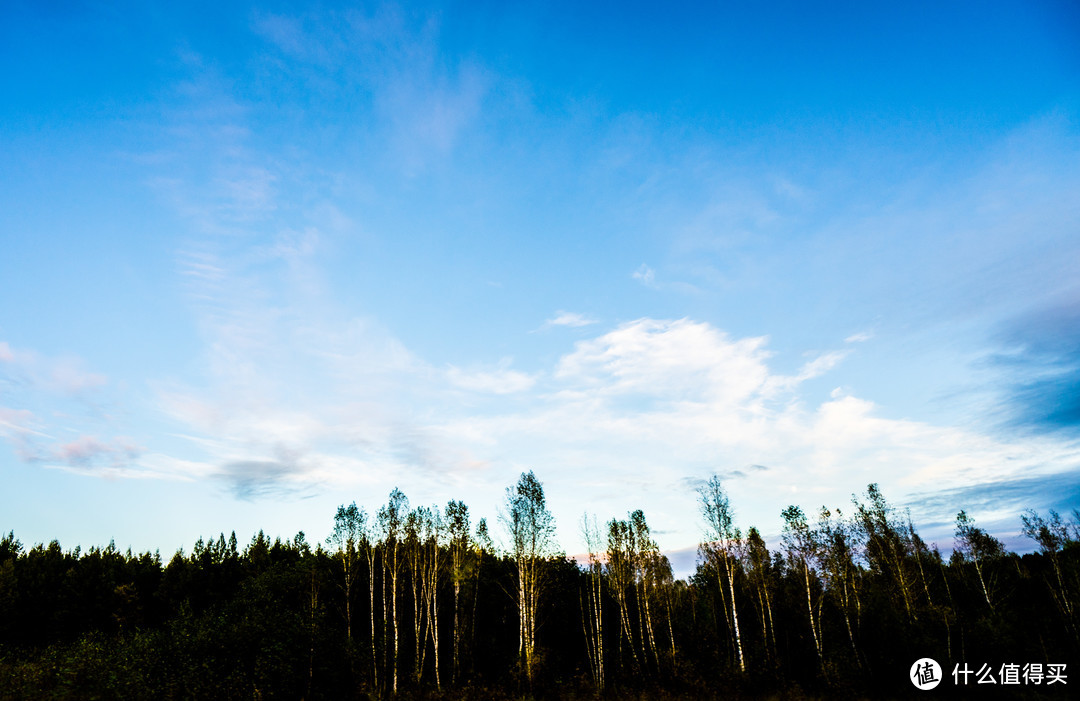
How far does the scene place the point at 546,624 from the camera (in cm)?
4478

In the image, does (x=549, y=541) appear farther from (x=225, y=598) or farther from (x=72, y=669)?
(x=225, y=598)

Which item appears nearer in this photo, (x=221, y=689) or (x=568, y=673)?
(x=221, y=689)

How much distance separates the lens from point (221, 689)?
25469mm

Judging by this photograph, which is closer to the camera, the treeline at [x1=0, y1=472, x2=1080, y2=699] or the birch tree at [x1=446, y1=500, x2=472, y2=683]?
the treeline at [x1=0, y1=472, x2=1080, y2=699]

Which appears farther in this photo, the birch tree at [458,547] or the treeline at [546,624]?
the birch tree at [458,547]

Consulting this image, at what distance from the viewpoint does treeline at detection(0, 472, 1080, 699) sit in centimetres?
2886

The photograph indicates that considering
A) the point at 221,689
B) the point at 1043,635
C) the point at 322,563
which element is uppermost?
the point at 322,563

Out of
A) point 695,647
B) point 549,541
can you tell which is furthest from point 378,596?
point 695,647

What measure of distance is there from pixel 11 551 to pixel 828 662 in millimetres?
99830

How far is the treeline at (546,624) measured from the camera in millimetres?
28859

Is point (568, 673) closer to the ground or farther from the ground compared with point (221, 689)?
closer to the ground

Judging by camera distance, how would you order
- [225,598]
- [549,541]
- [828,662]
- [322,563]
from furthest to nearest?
[225,598] → [322,563] → [549,541] → [828,662]

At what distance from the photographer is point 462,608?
43.3 metres

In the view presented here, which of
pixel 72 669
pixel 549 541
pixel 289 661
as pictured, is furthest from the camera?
pixel 549 541
